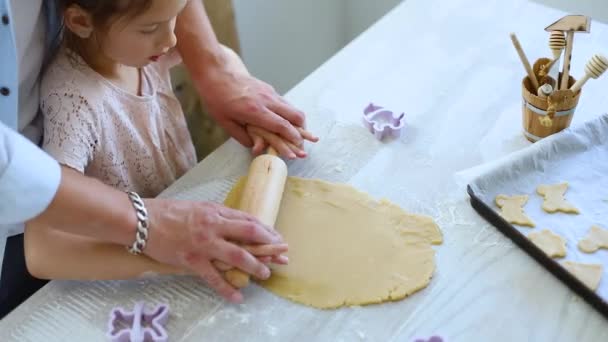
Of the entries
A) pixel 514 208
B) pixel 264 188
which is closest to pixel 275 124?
pixel 264 188

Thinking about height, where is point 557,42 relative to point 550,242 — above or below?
above

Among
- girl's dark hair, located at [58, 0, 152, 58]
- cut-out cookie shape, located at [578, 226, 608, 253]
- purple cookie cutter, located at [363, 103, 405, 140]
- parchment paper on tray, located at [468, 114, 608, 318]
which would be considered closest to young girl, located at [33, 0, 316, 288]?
girl's dark hair, located at [58, 0, 152, 58]

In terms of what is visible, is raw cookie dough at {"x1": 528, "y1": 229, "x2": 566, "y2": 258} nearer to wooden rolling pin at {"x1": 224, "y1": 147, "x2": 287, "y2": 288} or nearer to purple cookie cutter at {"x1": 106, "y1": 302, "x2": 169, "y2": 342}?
wooden rolling pin at {"x1": 224, "y1": 147, "x2": 287, "y2": 288}

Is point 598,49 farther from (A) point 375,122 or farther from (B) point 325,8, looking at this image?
(B) point 325,8

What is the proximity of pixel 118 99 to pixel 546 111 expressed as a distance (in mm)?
650

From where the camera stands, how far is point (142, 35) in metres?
0.85

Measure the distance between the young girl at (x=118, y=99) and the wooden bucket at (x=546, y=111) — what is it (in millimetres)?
338

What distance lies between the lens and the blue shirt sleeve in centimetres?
68

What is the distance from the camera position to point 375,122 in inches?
41.3

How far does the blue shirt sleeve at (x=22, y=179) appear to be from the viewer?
2.24 feet

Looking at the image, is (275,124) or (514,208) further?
(275,124)

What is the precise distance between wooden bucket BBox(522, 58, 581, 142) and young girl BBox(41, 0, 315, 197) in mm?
338

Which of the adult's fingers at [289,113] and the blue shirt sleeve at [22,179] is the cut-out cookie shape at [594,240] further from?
the blue shirt sleeve at [22,179]

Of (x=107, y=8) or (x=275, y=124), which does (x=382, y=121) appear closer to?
(x=275, y=124)
